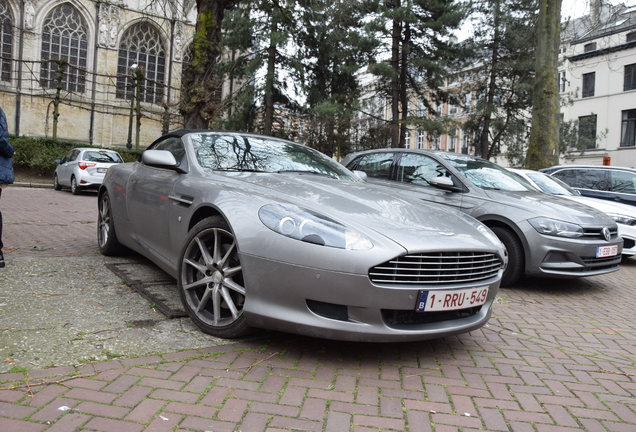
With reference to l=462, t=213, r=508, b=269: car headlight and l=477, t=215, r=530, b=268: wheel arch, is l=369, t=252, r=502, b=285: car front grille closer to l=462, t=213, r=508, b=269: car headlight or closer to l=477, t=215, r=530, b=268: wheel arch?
l=462, t=213, r=508, b=269: car headlight

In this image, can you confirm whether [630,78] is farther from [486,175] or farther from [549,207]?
[549,207]

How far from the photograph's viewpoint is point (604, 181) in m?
9.62

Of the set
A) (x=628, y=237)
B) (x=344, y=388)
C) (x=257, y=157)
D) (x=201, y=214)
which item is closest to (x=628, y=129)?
(x=628, y=237)

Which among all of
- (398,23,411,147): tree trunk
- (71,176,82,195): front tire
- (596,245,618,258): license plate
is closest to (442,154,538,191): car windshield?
(596,245,618,258): license plate

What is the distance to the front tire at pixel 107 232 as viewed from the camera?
531 centimetres

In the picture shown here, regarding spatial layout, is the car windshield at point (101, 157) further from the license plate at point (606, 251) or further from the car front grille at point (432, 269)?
the car front grille at point (432, 269)

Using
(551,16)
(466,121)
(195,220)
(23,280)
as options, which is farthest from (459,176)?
(466,121)

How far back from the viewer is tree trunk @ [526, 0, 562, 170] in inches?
543

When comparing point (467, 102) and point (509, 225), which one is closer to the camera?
point (509, 225)

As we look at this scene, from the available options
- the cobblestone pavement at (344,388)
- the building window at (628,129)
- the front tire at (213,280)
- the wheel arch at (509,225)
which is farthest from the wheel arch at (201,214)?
the building window at (628,129)

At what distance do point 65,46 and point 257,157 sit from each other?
33638 millimetres

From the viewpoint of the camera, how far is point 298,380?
2686 mm

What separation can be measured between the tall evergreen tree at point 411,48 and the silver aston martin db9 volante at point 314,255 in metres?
18.0

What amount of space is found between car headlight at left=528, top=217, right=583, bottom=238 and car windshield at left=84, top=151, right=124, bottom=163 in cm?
1336
